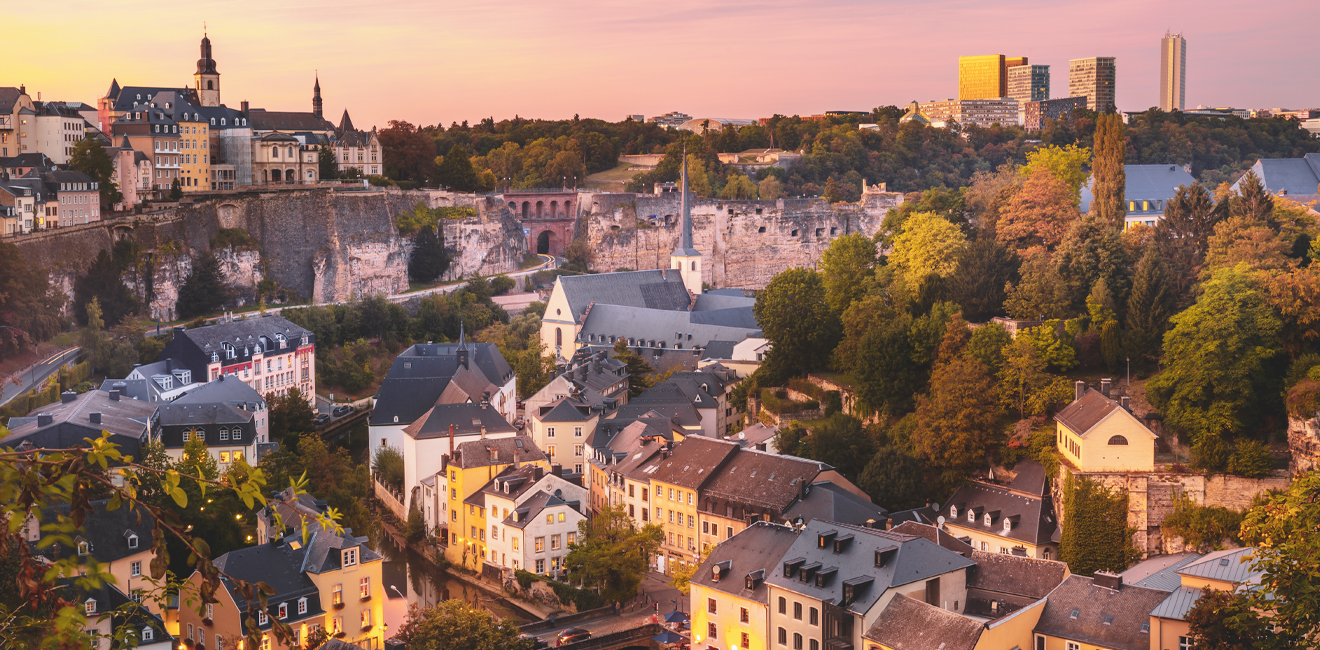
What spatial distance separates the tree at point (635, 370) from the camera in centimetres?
4656

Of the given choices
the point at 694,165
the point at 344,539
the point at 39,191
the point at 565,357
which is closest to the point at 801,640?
the point at 344,539

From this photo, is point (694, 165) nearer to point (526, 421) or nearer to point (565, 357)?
point (565, 357)

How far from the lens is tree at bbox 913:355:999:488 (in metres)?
29.3

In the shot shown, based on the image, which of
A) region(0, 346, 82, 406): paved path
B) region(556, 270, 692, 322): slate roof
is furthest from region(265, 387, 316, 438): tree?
region(556, 270, 692, 322): slate roof

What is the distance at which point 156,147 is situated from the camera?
187 feet

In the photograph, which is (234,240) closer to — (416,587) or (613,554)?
(416,587)

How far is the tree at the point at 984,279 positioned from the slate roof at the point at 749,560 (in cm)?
1083

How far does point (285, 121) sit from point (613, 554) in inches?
1855

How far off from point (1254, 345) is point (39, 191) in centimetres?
4316

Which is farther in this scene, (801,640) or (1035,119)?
(1035,119)

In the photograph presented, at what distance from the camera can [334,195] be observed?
61.4 meters

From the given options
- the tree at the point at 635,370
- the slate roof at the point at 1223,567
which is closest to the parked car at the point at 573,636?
the slate roof at the point at 1223,567

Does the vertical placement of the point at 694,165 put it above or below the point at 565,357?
above

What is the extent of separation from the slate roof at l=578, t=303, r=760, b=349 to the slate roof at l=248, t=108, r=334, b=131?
75.2ft
